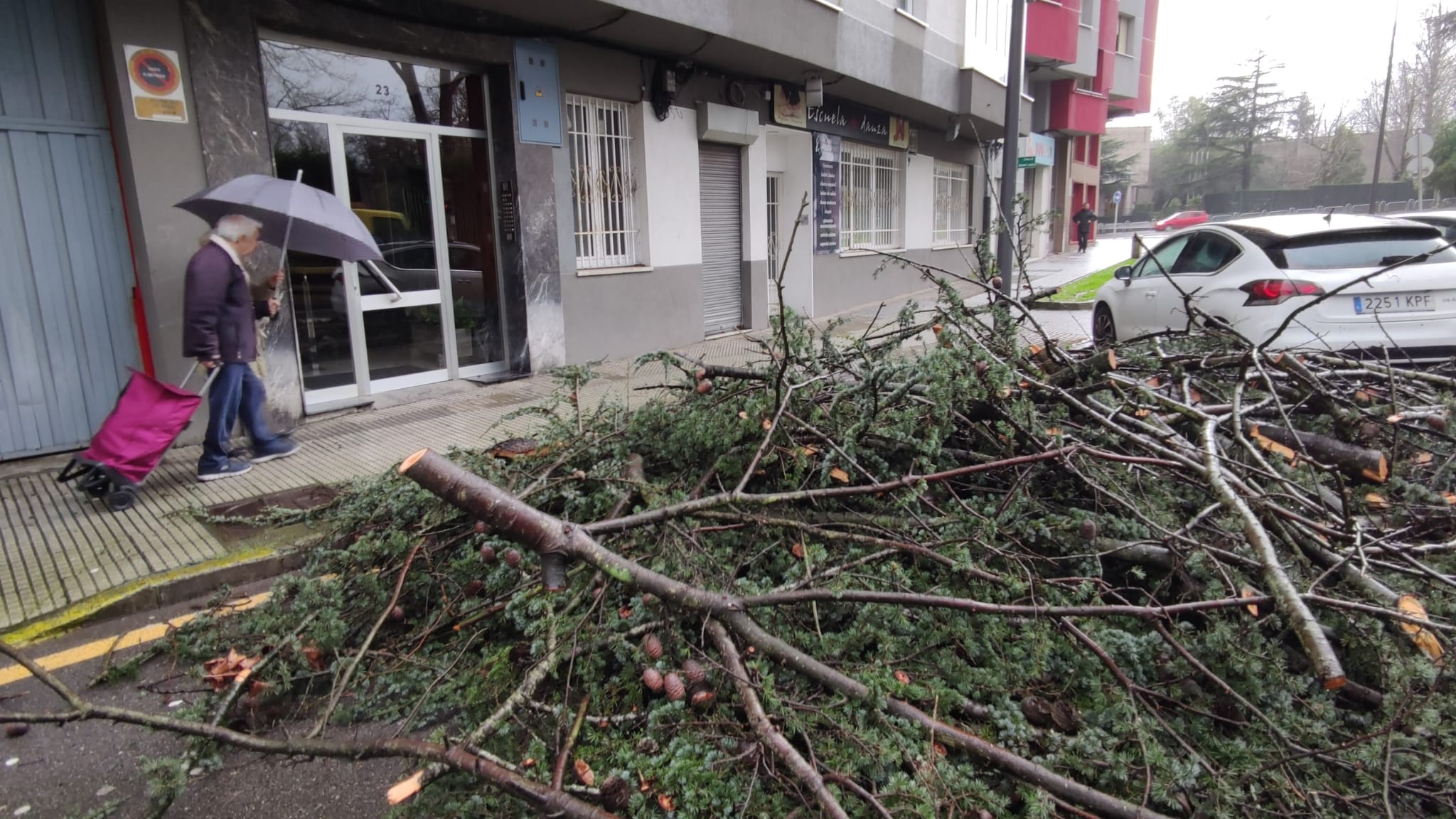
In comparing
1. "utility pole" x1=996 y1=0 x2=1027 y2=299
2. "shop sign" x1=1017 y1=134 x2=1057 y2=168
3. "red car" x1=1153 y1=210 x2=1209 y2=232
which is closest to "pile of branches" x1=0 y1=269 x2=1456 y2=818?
"utility pole" x1=996 y1=0 x2=1027 y2=299

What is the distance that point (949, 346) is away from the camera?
352cm

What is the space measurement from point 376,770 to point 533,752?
0.83 meters

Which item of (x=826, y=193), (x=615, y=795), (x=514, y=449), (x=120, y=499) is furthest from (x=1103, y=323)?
(x=120, y=499)

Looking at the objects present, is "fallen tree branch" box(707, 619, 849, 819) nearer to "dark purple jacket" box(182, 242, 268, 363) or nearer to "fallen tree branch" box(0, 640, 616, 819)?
"fallen tree branch" box(0, 640, 616, 819)

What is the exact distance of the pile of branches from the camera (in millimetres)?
2102

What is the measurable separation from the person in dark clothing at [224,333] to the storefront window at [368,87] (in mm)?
1845

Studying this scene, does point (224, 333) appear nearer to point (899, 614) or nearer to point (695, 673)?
point (695, 673)

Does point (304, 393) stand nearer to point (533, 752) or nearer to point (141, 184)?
point (141, 184)

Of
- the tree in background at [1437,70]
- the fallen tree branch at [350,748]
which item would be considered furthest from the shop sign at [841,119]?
the tree in background at [1437,70]

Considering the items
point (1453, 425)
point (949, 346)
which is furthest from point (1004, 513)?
point (1453, 425)

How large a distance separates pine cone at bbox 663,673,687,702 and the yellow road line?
1919 millimetres

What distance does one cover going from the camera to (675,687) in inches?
91.4

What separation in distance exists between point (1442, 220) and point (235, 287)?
33.6 feet

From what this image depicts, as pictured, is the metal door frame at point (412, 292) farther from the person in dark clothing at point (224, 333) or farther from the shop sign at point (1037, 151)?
the shop sign at point (1037, 151)
